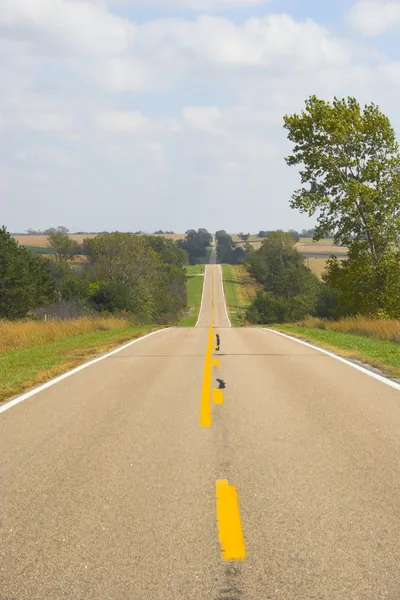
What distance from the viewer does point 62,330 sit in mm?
27719

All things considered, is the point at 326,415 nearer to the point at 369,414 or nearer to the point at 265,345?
the point at 369,414

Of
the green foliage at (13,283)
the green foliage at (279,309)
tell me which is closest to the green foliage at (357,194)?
the green foliage at (13,283)

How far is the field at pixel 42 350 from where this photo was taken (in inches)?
504

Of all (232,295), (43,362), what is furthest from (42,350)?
(232,295)

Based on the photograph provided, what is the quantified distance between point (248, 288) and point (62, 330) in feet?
424

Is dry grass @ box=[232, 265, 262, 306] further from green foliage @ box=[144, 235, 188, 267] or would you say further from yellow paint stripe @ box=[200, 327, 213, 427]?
yellow paint stripe @ box=[200, 327, 213, 427]

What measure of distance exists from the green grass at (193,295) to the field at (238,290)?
639 centimetres

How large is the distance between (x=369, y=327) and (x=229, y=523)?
22.8m

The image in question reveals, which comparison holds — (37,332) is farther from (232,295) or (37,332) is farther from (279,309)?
(232,295)

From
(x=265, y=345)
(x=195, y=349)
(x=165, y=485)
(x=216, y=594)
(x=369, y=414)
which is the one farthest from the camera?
(x=265, y=345)

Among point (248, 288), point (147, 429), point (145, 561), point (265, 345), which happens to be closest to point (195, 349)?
point (265, 345)

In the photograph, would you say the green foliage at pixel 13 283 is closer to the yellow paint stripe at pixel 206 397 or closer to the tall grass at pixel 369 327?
the tall grass at pixel 369 327

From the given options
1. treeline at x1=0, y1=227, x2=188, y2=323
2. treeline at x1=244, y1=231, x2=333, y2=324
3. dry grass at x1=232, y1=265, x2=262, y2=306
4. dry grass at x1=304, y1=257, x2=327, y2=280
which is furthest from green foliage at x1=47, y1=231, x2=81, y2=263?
dry grass at x1=304, y1=257, x2=327, y2=280

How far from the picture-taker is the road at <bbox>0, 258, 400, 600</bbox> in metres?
3.77
